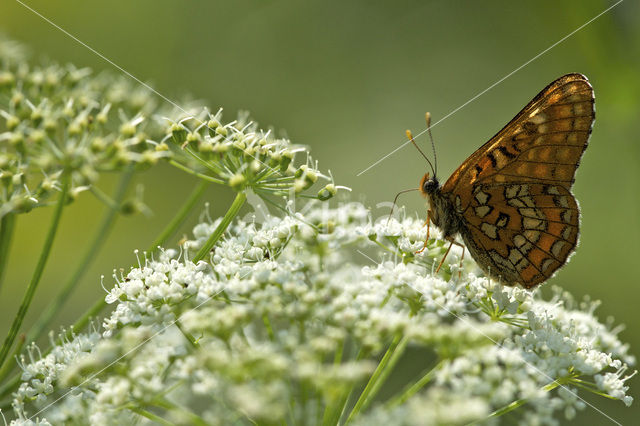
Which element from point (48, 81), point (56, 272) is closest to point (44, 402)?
point (48, 81)

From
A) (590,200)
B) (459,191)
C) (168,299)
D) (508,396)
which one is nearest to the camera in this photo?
(508,396)

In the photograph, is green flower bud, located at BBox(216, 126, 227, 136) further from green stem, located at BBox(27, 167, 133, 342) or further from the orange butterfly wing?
the orange butterfly wing

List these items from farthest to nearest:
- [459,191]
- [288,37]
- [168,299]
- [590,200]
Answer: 1. [288,37]
2. [590,200]
3. [459,191]
4. [168,299]

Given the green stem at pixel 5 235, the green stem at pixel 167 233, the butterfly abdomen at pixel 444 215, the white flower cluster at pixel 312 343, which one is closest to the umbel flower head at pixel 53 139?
the green stem at pixel 5 235

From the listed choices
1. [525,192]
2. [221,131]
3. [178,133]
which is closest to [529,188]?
[525,192]

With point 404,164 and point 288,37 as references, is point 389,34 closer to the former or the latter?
point 288,37

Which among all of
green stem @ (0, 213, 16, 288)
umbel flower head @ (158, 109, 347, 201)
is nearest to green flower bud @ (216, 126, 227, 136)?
umbel flower head @ (158, 109, 347, 201)
